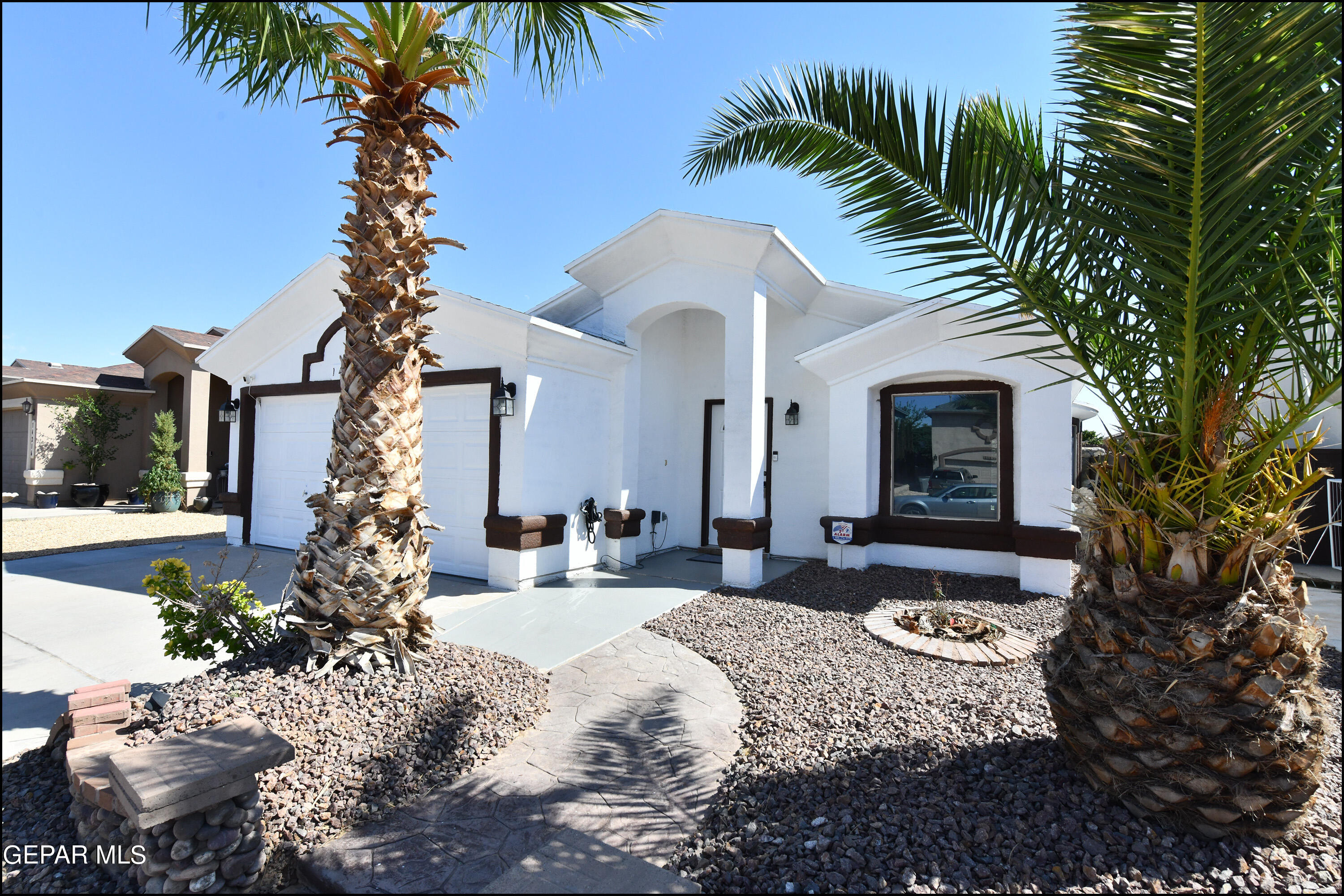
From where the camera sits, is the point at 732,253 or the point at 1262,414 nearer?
the point at 1262,414

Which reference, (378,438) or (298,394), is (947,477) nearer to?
(378,438)

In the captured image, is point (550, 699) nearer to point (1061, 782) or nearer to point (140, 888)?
point (140, 888)

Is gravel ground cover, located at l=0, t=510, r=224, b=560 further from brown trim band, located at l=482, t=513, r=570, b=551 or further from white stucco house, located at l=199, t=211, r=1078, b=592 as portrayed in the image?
brown trim band, located at l=482, t=513, r=570, b=551

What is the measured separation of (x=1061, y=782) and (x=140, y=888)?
387 cm

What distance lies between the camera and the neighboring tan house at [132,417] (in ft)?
52.7

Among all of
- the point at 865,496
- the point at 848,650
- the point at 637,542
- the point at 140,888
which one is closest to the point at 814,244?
the point at 865,496

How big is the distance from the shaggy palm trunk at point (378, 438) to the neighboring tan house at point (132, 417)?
15.6 metres

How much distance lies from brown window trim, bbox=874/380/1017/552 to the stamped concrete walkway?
187 inches

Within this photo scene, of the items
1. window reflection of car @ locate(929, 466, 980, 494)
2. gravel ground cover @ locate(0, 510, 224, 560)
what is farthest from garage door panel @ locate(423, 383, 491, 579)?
gravel ground cover @ locate(0, 510, 224, 560)

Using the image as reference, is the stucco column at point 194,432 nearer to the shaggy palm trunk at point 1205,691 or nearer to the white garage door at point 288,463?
the white garage door at point 288,463

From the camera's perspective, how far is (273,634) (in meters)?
3.91

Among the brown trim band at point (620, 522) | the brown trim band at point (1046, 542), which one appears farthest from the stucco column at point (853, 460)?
the brown trim band at point (620, 522)

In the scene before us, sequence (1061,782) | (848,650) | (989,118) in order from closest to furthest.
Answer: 1. (1061,782)
2. (989,118)
3. (848,650)

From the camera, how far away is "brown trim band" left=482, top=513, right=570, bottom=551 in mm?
6988
